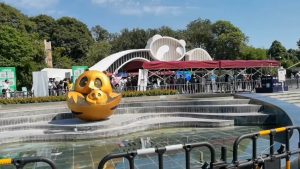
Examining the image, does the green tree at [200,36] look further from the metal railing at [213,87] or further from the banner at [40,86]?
the banner at [40,86]

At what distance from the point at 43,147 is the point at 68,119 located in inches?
171

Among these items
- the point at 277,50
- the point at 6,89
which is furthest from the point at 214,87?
the point at 277,50

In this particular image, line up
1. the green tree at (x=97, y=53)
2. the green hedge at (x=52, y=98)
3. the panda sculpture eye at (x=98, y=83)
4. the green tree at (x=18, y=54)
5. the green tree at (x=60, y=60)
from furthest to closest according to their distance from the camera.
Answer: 1. the green tree at (x=97, y=53)
2. the green tree at (x=60, y=60)
3. the green tree at (x=18, y=54)
4. the green hedge at (x=52, y=98)
5. the panda sculpture eye at (x=98, y=83)

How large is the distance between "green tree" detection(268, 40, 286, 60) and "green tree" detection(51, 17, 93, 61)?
45928mm

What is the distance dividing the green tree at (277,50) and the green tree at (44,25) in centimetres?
5265

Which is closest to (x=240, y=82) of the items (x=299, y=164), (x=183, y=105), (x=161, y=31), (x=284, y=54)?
(x=183, y=105)

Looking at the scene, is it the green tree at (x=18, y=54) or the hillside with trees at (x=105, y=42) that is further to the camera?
the hillside with trees at (x=105, y=42)

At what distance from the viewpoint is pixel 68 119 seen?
16.4 metres

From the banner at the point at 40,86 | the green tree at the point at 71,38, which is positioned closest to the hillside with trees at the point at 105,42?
the green tree at the point at 71,38

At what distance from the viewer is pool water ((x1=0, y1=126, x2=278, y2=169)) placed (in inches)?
338

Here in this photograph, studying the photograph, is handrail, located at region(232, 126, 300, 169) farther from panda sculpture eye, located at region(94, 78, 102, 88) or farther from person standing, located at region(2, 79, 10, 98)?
person standing, located at region(2, 79, 10, 98)

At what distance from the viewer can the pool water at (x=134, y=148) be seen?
28.2 ft

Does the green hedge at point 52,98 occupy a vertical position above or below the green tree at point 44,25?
below

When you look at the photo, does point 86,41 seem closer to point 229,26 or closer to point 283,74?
point 229,26
